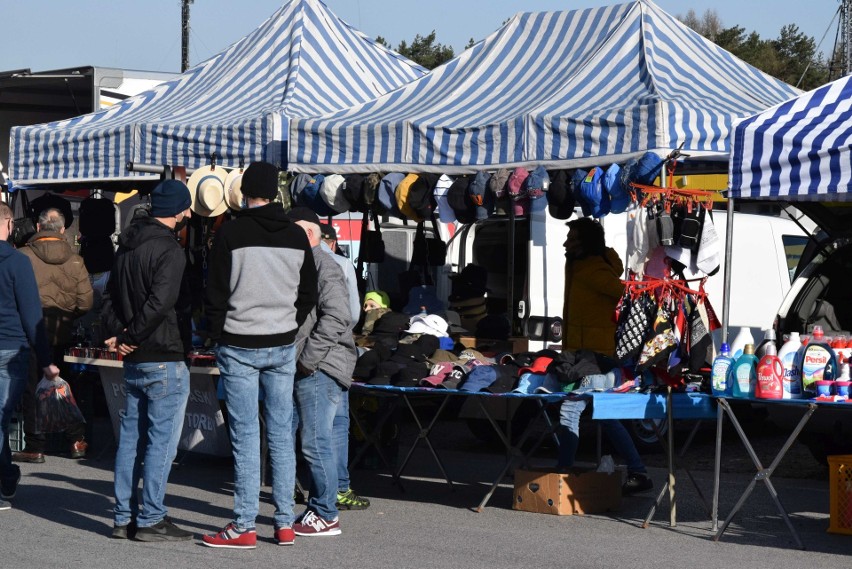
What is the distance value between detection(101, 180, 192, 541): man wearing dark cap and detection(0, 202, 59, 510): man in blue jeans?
0.91m

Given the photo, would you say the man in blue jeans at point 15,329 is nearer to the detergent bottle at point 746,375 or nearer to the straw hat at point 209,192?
the straw hat at point 209,192

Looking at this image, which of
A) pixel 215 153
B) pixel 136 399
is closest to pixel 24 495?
pixel 136 399

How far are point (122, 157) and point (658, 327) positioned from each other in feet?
19.3

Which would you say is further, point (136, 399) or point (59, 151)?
point (59, 151)

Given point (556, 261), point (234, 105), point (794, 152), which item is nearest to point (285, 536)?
point (794, 152)

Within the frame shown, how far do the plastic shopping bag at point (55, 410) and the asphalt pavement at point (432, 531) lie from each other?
0.43 m

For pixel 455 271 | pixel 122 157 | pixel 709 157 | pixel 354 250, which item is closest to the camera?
Answer: pixel 709 157

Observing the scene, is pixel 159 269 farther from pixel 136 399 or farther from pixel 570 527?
pixel 570 527

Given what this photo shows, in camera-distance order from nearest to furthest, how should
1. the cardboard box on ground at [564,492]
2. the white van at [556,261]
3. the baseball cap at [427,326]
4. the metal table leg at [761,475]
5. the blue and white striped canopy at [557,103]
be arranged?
the metal table leg at [761,475] < the cardboard box on ground at [564,492] < the blue and white striped canopy at [557,103] < the baseball cap at [427,326] < the white van at [556,261]

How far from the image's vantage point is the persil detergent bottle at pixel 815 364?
6.92 metres

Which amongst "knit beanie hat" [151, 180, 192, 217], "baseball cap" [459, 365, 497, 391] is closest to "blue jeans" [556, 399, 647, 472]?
"baseball cap" [459, 365, 497, 391]

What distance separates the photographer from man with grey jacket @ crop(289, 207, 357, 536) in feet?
23.4

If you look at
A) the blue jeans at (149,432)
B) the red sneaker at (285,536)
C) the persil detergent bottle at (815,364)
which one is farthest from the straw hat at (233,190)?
the persil detergent bottle at (815,364)

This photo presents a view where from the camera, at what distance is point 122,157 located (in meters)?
11.5
